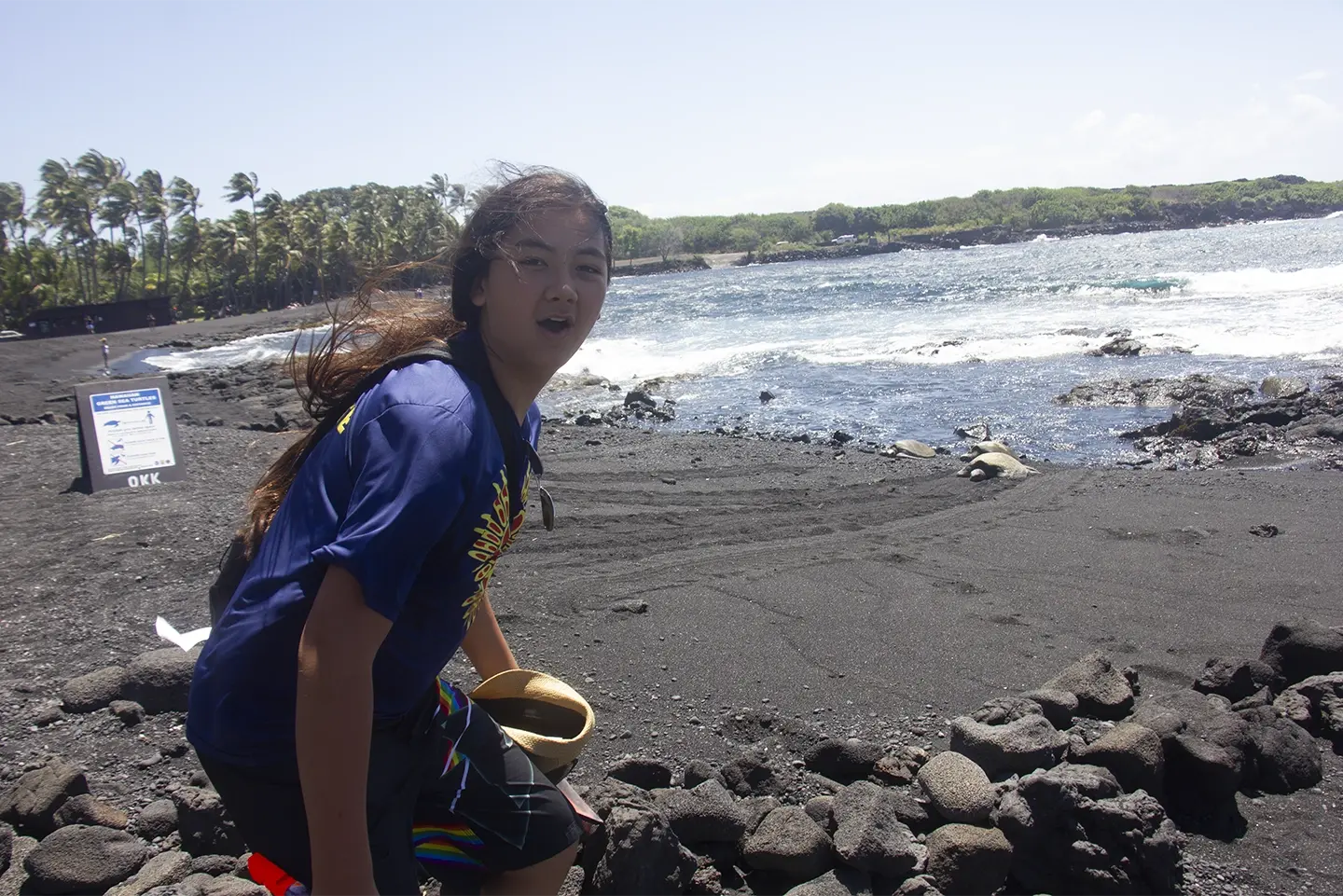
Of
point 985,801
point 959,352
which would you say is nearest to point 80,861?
point 985,801

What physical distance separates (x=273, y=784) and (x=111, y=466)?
8.07 meters

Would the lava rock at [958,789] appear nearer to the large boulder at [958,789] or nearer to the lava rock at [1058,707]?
the large boulder at [958,789]

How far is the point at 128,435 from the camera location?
8672 mm

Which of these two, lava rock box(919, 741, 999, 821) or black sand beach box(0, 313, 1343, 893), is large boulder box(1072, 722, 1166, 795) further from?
lava rock box(919, 741, 999, 821)

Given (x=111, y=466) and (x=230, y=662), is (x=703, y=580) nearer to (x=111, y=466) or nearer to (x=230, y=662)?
(x=230, y=662)

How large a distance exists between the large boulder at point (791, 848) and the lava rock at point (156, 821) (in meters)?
1.98

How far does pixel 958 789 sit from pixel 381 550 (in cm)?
253

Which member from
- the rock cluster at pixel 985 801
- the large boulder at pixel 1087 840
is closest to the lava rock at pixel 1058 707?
the rock cluster at pixel 985 801

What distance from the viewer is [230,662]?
5.07 ft

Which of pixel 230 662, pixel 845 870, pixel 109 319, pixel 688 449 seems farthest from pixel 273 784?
pixel 109 319

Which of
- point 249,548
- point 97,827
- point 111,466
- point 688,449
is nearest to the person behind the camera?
point 249,548

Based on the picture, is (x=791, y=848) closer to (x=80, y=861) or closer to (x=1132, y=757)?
(x=1132, y=757)

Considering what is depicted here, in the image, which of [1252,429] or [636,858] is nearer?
[636,858]

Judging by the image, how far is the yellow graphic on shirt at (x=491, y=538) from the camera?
158cm
